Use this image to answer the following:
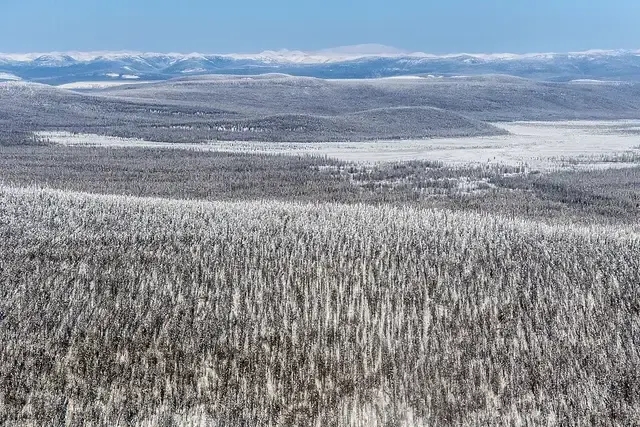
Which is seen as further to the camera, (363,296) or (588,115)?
(588,115)

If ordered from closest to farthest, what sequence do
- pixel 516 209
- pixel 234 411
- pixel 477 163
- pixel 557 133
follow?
1. pixel 234 411
2. pixel 516 209
3. pixel 477 163
4. pixel 557 133

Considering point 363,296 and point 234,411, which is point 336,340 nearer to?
point 363,296

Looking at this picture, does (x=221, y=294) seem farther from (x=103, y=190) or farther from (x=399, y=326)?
(x=103, y=190)

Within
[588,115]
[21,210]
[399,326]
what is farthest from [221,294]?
[588,115]

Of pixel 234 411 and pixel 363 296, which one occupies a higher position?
pixel 363 296

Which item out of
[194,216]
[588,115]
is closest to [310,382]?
[194,216]

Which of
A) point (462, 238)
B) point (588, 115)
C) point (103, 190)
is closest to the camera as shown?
point (462, 238)

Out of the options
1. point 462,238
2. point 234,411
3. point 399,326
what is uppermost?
point 462,238
